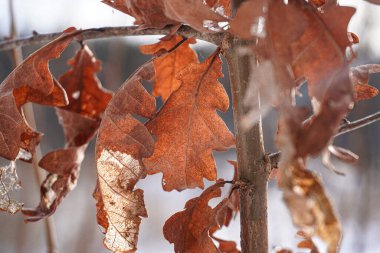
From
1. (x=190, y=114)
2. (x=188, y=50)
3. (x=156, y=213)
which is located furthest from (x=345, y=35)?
(x=156, y=213)

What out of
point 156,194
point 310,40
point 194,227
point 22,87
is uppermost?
point 310,40

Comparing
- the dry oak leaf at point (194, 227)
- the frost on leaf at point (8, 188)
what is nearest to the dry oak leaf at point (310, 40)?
the dry oak leaf at point (194, 227)

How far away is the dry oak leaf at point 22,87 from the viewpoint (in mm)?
592

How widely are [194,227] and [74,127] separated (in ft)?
0.84

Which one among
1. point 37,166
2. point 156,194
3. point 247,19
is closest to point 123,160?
point 247,19

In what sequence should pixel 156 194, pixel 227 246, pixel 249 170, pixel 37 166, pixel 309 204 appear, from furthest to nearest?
pixel 156 194 → pixel 37 166 → pixel 227 246 → pixel 249 170 → pixel 309 204

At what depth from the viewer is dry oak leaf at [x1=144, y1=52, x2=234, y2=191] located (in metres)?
0.62

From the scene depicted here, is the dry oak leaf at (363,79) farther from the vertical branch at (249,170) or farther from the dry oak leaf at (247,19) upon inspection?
the dry oak leaf at (247,19)

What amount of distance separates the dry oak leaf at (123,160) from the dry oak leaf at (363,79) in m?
0.22

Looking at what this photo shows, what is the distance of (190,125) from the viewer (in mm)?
628

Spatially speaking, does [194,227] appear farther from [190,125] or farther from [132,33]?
[132,33]

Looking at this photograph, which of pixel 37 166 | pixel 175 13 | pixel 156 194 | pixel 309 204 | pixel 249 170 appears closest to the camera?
pixel 309 204

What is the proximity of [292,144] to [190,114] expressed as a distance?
0.95 ft

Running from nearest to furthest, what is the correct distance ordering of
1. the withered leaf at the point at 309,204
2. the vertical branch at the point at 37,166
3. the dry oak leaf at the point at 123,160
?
1. the withered leaf at the point at 309,204
2. the dry oak leaf at the point at 123,160
3. the vertical branch at the point at 37,166
